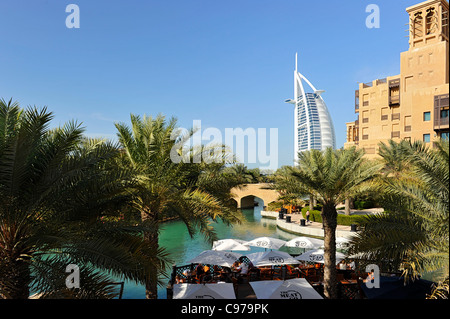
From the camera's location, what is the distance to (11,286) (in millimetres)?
5543

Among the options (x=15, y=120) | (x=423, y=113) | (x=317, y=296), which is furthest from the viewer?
(x=423, y=113)

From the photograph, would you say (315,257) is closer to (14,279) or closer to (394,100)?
(14,279)

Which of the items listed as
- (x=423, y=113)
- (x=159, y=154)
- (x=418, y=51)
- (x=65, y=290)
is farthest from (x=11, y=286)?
(x=418, y=51)

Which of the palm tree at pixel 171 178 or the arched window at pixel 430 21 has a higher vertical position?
the arched window at pixel 430 21

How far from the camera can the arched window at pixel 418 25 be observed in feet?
145

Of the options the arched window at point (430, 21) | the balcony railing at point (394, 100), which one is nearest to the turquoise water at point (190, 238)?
the balcony railing at point (394, 100)

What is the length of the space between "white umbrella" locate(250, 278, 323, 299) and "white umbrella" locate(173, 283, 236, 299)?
2.86 ft

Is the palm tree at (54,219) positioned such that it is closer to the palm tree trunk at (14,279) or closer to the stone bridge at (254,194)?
the palm tree trunk at (14,279)

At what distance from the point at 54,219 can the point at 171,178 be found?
13.6 feet

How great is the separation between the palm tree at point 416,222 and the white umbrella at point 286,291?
1792mm

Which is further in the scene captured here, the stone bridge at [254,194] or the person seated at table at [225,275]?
the stone bridge at [254,194]

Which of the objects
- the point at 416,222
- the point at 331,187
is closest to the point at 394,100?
the point at 331,187
